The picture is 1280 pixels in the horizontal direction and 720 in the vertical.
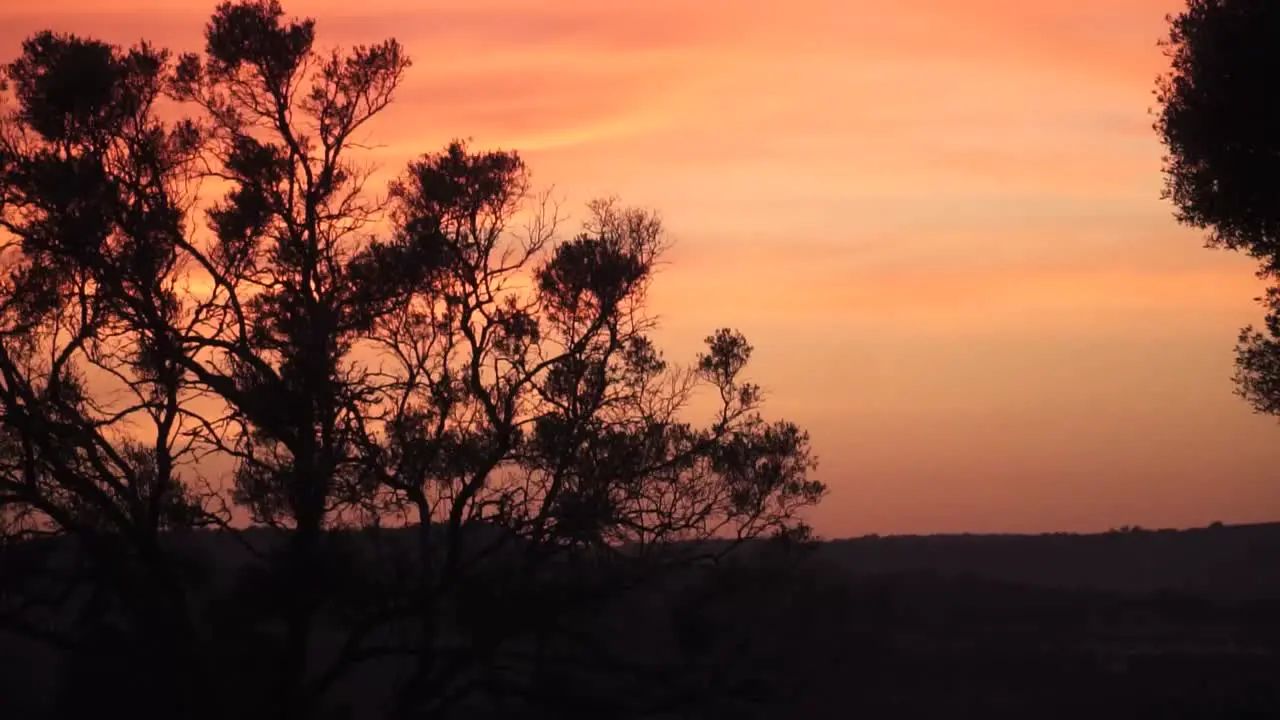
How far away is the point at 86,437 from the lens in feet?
55.6

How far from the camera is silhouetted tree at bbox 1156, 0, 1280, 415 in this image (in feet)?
54.2

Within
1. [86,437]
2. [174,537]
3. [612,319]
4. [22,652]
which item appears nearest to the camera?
[86,437]

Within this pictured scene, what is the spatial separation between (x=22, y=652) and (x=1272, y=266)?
29693mm

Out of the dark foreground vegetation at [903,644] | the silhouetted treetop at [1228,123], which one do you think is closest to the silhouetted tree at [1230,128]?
the silhouetted treetop at [1228,123]

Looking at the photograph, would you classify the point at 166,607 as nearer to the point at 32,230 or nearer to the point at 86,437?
the point at 86,437

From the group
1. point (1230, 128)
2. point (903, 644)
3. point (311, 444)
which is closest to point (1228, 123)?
point (1230, 128)

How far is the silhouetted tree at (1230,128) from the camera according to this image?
16.5m

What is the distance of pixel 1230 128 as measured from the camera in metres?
17.0

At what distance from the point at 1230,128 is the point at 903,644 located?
32172 millimetres

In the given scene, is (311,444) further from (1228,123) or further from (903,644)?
(903,644)

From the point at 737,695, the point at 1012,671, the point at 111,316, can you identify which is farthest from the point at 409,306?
the point at 1012,671

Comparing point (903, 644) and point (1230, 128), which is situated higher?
point (1230, 128)

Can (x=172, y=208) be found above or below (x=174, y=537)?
above

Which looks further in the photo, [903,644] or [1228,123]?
[903,644]
